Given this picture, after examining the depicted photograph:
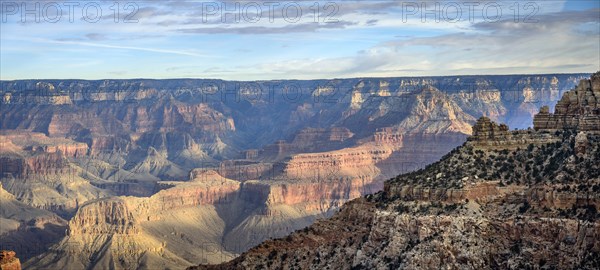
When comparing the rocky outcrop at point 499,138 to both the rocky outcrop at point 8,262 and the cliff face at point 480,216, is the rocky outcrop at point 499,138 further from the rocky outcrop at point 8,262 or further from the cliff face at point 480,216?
the rocky outcrop at point 8,262

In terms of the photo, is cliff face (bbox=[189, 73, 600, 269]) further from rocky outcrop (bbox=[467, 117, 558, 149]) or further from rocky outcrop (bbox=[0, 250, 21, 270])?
rocky outcrop (bbox=[0, 250, 21, 270])

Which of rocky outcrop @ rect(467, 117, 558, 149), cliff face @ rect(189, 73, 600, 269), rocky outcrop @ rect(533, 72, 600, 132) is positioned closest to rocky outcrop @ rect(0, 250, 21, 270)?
cliff face @ rect(189, 73, 600, 269)

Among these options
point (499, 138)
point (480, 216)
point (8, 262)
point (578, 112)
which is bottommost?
point (8, 262)

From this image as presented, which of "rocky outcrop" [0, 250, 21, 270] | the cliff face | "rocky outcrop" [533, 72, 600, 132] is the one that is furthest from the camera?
"rocky outcrop" [0, 250, 21, 270]

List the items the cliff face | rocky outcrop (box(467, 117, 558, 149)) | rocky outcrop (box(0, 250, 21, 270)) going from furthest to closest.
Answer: rocky outcrop (box(0, 250, 21, 270)) → rocky outcrop (box(467, 117, 558, 149)) → the cliff face

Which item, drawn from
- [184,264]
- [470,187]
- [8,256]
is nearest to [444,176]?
[470,187]

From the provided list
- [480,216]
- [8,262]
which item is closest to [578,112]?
[480,216]

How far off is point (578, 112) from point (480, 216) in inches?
544

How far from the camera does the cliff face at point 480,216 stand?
56.5m

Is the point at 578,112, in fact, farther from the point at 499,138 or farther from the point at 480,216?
the point at 480,216

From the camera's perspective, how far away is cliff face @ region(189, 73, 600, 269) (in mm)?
56531

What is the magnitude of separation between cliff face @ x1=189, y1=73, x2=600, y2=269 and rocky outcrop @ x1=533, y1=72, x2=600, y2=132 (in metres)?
0.37

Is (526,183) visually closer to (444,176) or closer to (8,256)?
(444,176)

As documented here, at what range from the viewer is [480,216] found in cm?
5881
